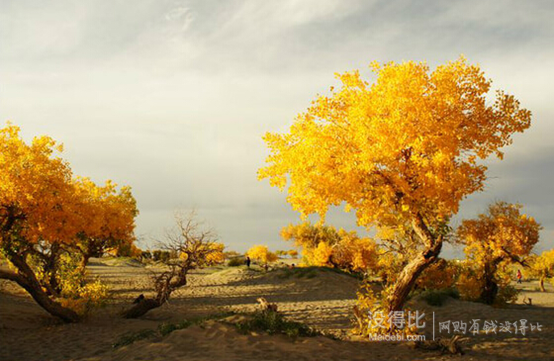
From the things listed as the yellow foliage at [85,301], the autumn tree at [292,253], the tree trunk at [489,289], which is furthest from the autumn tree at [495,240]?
the autumn tree at [292,253]

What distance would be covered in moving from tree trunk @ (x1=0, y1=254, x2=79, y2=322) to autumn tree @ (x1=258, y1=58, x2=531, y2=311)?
10.0 meters

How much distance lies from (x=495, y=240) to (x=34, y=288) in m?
21.9

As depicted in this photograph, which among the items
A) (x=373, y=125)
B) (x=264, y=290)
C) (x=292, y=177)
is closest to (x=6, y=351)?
(x=292, y=177)

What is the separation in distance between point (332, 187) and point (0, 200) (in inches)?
482

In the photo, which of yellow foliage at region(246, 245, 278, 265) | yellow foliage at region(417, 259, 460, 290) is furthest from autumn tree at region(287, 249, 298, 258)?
yellow foliage at region(417, 259, 460, 290)

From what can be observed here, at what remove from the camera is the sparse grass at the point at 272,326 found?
11922mm

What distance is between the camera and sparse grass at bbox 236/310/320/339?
11.9m

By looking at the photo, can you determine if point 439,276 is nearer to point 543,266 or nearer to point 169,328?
point 169,328

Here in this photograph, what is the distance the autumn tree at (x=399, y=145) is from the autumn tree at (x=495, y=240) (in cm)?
1079

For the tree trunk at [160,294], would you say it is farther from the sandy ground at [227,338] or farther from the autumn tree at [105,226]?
the autumn tree at [105,226]

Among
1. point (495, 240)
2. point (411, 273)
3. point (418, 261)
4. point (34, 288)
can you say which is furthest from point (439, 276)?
point (34, 288)

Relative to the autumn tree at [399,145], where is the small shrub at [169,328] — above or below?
below

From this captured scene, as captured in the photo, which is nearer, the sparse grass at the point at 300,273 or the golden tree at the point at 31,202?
the golden tree at the point at 31,202

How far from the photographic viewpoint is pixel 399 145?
11.0m
